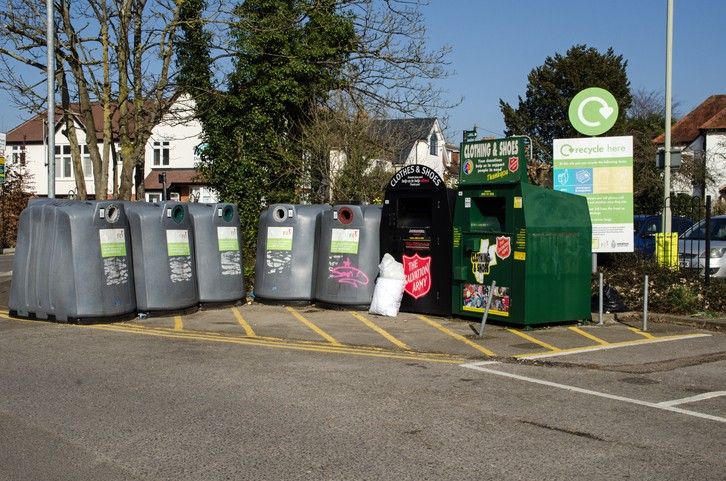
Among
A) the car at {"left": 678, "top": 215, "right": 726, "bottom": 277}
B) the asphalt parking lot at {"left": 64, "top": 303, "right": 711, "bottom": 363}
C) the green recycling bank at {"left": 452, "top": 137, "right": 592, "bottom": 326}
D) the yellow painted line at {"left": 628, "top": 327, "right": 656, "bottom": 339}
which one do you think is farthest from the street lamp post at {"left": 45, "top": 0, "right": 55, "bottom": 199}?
the car at {"left": 678, "top": 215, "right": 726, "bottom": 277}

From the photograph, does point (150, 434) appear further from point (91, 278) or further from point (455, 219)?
point (455, 219)

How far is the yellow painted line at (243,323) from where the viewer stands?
1100 centimetres

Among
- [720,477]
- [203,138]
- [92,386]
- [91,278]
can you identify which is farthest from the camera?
[203,138]

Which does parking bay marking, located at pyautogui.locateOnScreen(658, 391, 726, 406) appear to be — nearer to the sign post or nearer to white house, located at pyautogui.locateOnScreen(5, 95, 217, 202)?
the sign post

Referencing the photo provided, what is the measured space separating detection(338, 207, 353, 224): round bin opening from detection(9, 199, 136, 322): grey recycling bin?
3.35 m

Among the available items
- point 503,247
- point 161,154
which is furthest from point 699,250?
point 161,154

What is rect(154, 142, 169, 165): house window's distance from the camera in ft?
173

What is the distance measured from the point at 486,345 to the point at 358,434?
14.5ft

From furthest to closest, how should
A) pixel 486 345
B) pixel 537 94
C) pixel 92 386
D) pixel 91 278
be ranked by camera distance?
pixel 537 94
pixel 91 278
pixel 486 345
pixel 92 386

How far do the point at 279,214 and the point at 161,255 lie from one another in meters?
2.23

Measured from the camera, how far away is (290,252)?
1342 centimetres

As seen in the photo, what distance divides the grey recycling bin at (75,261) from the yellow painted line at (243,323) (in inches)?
63.1

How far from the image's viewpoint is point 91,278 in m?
11.4

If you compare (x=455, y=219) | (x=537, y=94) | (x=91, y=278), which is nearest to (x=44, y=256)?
(x=91, y=278)
